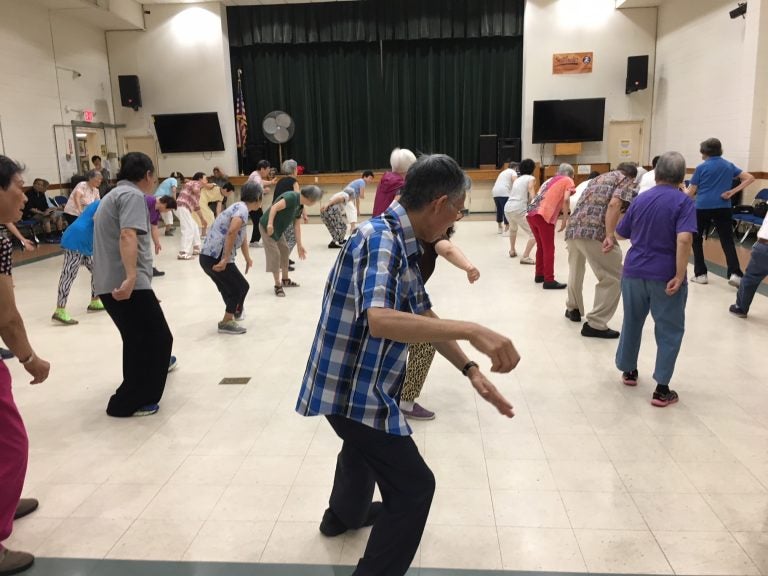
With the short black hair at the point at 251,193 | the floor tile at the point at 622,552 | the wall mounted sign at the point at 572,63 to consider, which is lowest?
the floor tile at the point at 622,552

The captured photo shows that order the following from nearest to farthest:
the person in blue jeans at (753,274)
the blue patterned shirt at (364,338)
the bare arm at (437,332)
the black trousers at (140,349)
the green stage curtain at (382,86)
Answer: the bare arm at (437,332) → the blue patterned shirt at (364,338) → the black trousers at (140,349) → the person in blue jeans at (753,274) → the green stage curtain at (382,86)

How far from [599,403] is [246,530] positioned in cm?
222

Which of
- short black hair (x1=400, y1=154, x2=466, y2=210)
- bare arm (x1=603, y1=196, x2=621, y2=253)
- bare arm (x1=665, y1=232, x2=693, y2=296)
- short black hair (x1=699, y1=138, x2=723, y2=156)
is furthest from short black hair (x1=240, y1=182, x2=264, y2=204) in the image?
short black hair (x1=699, y1=138, x2=723, y2=156)

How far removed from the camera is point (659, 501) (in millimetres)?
2588

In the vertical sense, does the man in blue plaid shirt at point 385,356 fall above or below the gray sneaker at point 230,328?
above

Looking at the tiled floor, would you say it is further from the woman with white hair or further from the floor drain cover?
the woman with white hair

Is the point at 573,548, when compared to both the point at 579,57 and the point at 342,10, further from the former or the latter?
the point at 342,10

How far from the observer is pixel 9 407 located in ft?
7.11

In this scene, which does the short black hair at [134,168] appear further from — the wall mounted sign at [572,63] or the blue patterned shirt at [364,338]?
the wall mounted sign at [572,63]

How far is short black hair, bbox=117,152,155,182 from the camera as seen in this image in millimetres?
3385

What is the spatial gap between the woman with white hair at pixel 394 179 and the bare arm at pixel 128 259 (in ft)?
7.18

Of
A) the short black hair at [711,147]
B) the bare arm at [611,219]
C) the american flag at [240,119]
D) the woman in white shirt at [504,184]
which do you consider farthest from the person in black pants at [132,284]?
the american flag at [240,119]

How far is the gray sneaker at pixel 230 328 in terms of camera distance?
17.5 ft

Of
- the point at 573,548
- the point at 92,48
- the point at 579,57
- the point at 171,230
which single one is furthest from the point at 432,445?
the point at 92,48
